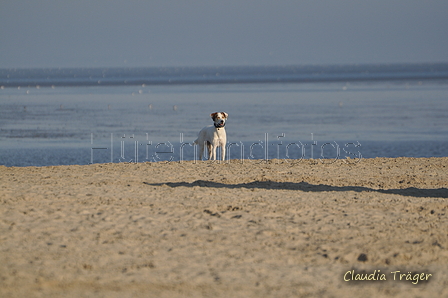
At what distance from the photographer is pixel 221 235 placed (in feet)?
27.3

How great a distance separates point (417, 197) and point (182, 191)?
4464mm

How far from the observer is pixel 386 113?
1451 inches

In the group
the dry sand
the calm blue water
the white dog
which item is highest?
the white dog

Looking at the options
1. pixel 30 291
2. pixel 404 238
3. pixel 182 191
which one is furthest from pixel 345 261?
pixel 182 191

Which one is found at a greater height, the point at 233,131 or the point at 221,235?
the point at 221,235

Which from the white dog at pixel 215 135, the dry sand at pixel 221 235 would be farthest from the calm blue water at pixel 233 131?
the dry sand at pixel 221 235

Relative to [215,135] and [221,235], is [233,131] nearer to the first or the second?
[215,135]

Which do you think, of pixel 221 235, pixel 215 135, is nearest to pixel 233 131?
pixel 215 135

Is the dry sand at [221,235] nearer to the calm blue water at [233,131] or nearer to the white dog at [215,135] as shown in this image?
the white dog at [215,135]

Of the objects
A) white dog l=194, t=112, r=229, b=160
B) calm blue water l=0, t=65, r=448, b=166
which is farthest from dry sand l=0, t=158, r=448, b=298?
calm blue water l=0, t=65, r=448, b=166

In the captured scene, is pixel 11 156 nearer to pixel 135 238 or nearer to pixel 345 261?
pixel 135 238

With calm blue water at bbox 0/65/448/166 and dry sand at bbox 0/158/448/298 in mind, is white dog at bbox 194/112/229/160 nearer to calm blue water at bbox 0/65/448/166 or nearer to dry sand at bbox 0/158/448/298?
dry sand at bbox 0/158/448/298

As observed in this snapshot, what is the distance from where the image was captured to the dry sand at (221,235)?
645 centimetres

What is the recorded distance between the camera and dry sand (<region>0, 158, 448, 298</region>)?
6453 millimetres
